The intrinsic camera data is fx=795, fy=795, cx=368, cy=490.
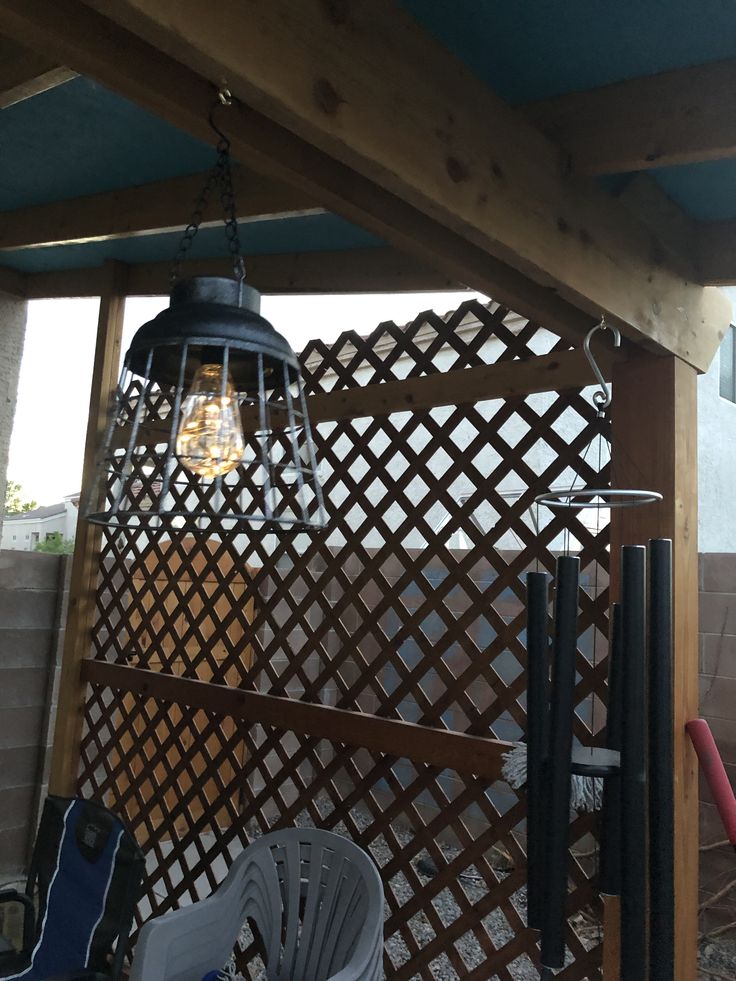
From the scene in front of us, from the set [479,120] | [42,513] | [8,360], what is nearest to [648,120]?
[479,120]

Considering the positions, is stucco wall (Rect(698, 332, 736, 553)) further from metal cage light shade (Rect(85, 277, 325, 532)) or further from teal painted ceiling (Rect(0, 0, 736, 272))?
metal cage light shade (Rect(85, 277, 325, 532))

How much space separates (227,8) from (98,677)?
8.35 feet

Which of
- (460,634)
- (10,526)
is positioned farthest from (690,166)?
(10,526)

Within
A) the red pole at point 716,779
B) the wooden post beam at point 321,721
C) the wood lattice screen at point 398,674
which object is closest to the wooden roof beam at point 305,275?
the wood lattice screen at point 398,674

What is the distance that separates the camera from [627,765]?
1.25m

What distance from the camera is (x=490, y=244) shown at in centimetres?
127

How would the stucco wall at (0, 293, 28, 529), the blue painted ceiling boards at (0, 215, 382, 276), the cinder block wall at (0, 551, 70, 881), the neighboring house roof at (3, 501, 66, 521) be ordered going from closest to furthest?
the blue painted ceiling boards at (0, 215, 382, 276), the cinder block wall at (0, 551, 70, 881), the stucco wall at (0, 293, 28, 529), the neighboring house roof at (3, 501, 66, 521)

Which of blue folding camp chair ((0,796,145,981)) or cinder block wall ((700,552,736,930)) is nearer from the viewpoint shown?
blue folding camp chair ((0,796,145,981))

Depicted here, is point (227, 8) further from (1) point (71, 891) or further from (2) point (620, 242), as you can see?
(1) point (71, 891)

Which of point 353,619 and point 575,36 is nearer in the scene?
point 575,36

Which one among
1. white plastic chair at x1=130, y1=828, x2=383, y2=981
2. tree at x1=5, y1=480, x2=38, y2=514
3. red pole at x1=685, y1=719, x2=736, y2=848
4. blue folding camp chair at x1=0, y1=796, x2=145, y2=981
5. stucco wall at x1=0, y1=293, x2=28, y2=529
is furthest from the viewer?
tree at x1=5, y1=480, x2=38, y2=514

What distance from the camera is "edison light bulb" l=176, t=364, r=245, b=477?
3.65 ft

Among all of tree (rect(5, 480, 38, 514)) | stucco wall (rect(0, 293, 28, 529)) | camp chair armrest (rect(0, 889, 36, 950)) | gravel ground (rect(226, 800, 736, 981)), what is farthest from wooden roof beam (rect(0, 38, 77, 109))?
tree (rect(5, 480, 38, 514))

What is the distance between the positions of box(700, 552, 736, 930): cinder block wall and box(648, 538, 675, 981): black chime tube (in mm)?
1999
